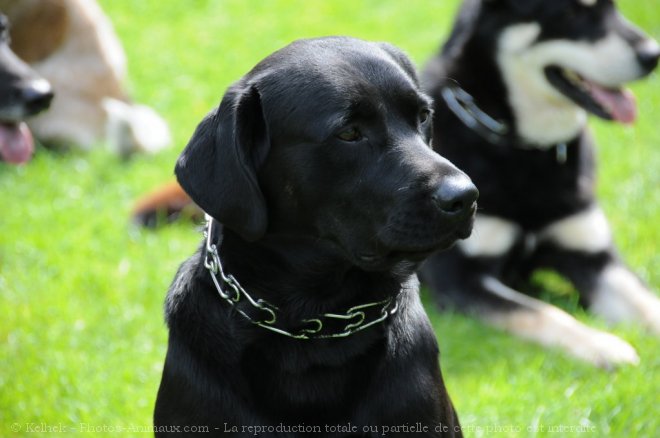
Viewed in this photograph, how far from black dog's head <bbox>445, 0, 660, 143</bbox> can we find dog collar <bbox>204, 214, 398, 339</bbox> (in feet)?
7.96

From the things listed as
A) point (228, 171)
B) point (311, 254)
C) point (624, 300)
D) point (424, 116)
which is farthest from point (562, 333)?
point (228, 171)

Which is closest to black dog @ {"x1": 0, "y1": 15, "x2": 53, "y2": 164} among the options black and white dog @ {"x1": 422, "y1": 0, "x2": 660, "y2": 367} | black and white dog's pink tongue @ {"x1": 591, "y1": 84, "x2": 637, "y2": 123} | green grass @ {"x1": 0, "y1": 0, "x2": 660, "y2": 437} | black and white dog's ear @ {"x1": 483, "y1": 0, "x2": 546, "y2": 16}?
green grass @ {"x1": 0, "y1": 0, "x2": 660, "y2": 437}

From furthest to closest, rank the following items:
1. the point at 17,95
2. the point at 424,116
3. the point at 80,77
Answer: the point at 80,77 → the point at 17,95 → the point at 424,116

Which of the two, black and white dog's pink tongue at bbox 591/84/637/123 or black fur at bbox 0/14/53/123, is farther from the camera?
black fur at bbox 0/14/53/123

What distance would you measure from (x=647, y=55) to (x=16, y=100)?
3435 mm

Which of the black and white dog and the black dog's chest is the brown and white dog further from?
the black dog's chest

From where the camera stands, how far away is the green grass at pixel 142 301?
365 cm

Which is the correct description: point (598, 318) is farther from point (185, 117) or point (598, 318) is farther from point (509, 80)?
point (185, 117)

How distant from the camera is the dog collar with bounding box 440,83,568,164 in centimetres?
477

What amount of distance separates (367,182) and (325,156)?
0.47 ft

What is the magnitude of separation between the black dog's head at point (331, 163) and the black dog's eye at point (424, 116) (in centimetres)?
4

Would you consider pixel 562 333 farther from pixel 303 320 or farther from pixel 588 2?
pixel 303 320

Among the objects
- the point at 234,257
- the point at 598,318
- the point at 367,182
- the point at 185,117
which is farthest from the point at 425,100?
the point at 185,117

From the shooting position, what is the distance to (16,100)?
5000 mm
